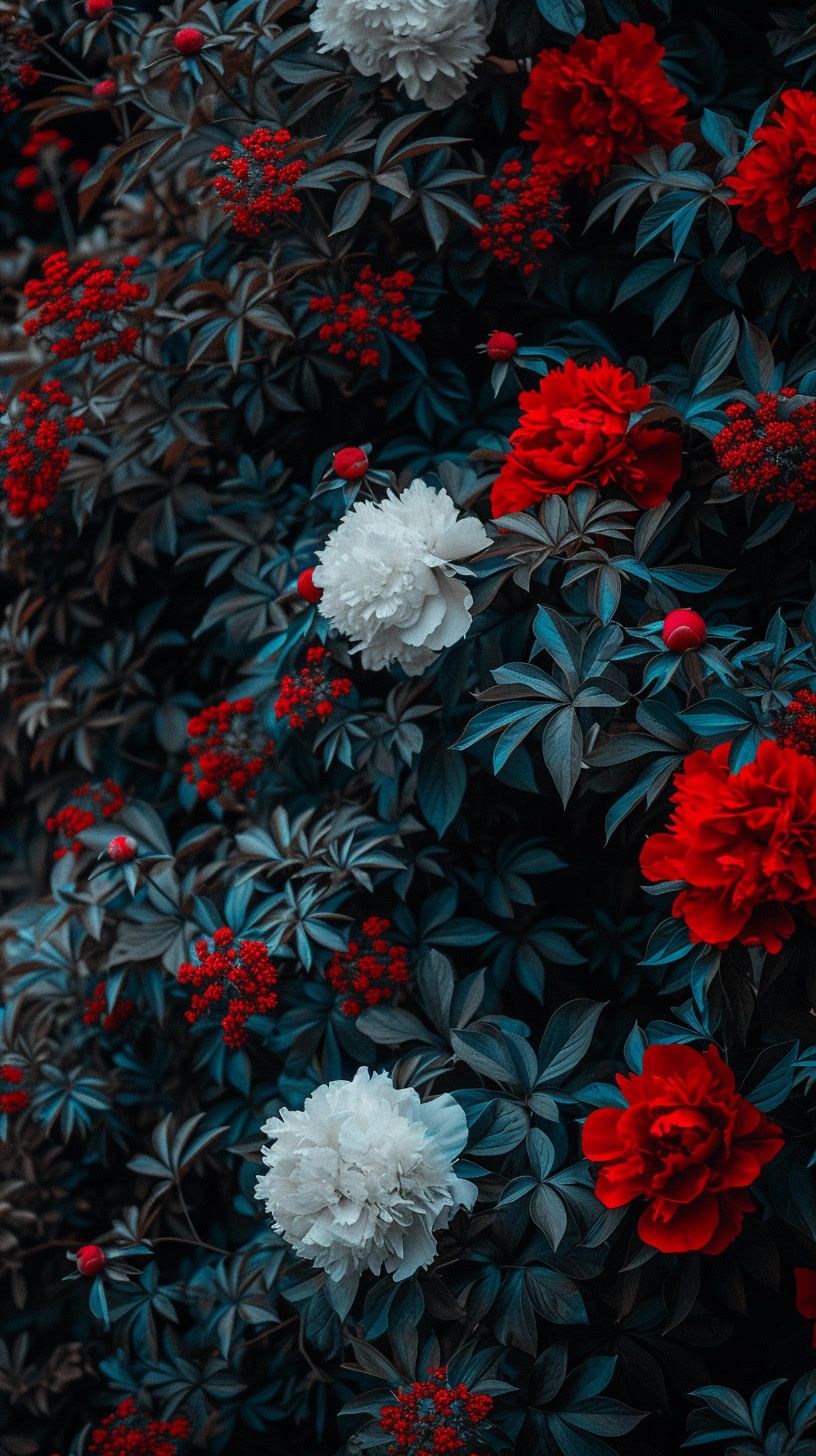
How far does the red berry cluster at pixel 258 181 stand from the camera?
161 centimetres

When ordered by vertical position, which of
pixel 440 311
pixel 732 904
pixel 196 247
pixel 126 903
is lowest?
pixel 126 903

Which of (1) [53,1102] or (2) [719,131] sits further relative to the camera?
(1) [53,1102]

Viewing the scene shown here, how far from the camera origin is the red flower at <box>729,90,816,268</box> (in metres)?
1.46

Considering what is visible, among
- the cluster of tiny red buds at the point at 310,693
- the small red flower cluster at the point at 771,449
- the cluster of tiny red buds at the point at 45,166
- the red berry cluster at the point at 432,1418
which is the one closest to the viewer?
the red berry cluster at the point at 432,1418

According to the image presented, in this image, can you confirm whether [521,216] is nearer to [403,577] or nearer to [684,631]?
[403,577]

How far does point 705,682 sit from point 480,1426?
0.83 m

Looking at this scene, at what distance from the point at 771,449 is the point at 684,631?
25 cm

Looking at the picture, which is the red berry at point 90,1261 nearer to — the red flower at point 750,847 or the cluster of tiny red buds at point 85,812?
the cluster of tiny red buds at point 85,812

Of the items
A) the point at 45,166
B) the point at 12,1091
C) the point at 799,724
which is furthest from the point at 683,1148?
the point at 45,166

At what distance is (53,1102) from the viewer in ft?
6.03

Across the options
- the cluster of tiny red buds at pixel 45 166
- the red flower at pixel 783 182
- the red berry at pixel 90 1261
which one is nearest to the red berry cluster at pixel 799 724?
the red flower at pixel 783 182

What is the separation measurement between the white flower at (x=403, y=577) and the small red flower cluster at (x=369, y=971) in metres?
0.36

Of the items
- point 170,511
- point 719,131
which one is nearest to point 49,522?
point 170,511

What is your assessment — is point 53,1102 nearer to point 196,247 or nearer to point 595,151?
point 196,247
